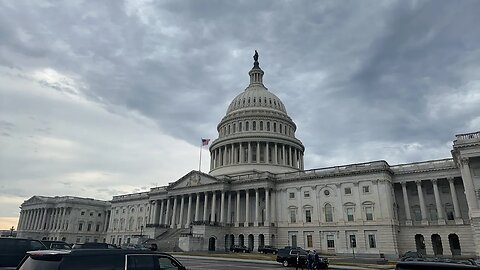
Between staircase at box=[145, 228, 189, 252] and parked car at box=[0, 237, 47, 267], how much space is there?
4855cm

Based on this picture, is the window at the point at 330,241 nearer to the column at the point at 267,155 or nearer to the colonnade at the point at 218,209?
the colonnade at the point at 218,209

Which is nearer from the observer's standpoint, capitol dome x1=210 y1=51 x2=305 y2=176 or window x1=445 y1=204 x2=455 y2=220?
window x1=445 y1=204 x2=455 y2=220

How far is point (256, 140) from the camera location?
91.8 meters

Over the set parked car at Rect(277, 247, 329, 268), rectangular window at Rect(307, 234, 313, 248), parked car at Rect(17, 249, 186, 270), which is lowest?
parked car at Rect(277, 247, 329, 268)

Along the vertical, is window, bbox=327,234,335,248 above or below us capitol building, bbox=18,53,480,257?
below

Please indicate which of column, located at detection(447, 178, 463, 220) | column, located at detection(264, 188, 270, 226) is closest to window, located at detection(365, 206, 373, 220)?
column, located at detection(447, 178, 463, 220)

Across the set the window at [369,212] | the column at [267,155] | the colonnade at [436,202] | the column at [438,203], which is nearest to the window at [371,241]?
the window at [369,212]

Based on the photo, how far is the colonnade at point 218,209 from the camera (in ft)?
242

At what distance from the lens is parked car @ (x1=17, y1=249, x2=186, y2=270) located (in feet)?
32.0

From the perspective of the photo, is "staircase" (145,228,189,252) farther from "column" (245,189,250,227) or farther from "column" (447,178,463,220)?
"column" (447,178,463,220)

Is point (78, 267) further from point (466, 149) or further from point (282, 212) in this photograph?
point (282, 212)

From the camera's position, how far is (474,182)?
1898 inches

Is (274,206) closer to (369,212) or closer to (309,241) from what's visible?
(309,241)

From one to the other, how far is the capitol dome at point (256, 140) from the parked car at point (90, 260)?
7348 cm
